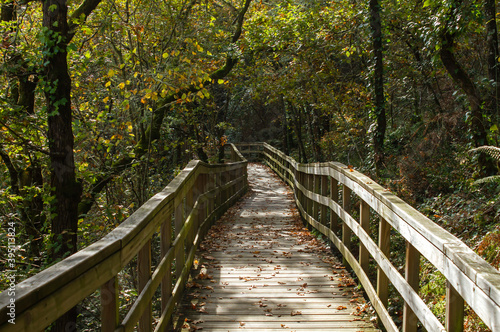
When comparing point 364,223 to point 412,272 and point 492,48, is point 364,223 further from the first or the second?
point 492,48

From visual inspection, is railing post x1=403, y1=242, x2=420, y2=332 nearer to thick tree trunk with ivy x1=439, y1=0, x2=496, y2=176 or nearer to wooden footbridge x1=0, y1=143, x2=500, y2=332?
wooden footbridge x1=0, y1=143, x2=500, y2=332

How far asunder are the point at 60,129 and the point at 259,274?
307cm

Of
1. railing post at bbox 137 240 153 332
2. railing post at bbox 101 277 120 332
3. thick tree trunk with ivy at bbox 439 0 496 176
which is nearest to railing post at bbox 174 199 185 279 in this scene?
railing post at bbox 137 240 153 332

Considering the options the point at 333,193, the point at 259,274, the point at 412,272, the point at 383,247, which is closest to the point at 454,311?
the point at 412,272

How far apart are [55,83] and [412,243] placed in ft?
14.7

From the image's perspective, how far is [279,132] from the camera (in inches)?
1189

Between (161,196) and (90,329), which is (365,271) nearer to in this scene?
(161,196)

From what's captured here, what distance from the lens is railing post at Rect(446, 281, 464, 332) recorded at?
2199 millimetres

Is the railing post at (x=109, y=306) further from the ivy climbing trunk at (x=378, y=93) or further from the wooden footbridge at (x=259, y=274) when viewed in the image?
the ivy climbing trunk at (x=378, y=93)

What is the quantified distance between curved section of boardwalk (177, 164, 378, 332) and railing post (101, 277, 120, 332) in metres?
1.62

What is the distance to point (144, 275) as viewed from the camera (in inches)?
111

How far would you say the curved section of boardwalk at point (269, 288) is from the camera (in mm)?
3857

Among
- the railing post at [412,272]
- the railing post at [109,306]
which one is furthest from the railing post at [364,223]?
the railing post at [109,306]

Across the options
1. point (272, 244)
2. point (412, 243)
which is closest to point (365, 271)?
point (412, 243)
